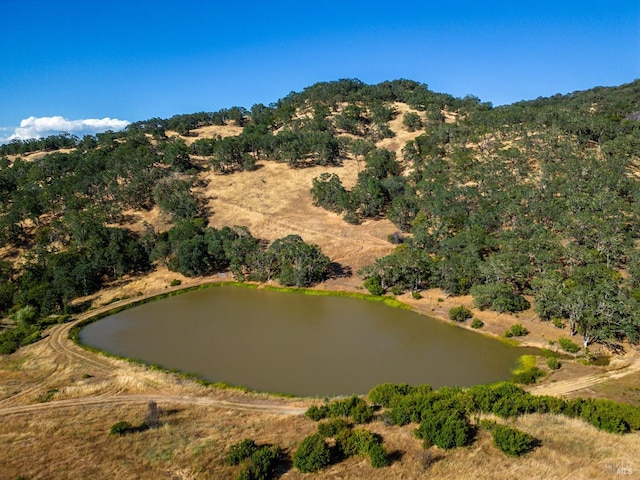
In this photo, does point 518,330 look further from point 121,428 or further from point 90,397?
point 90,397

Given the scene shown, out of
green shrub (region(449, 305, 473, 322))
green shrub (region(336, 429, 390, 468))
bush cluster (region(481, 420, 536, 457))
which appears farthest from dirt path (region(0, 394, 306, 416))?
green shrub (region(449, 305, 473, 322))

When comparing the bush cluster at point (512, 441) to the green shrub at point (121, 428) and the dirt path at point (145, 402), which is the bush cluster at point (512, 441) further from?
the green shrub at point (121, 428)

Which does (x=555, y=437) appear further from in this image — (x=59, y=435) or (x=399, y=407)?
(x=59, y=435)

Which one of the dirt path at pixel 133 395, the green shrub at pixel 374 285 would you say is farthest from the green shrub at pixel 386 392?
the green shrub at pixel 374 285

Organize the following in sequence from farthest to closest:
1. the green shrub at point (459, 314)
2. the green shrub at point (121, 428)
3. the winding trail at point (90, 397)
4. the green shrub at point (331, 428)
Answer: the green shrub at point (459, 314) → the winding trail at point (90, 397) → the green shrub at point (121, 428) → the green shrub at point (331, 428)

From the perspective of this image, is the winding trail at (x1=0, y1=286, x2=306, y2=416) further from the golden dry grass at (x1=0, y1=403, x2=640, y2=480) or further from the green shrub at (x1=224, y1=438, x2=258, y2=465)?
the green shrub at (x1=224, y1=438, x2=258, y2=465)

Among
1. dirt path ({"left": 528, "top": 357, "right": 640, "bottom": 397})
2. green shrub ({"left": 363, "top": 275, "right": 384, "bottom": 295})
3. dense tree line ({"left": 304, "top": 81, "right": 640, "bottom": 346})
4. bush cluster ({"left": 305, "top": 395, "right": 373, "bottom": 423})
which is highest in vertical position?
dense tree line ({"left": 304, "top": 81, "right": 640, "bottom": 346})

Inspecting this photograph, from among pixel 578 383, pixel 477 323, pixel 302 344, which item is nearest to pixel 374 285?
pixel 477 323
